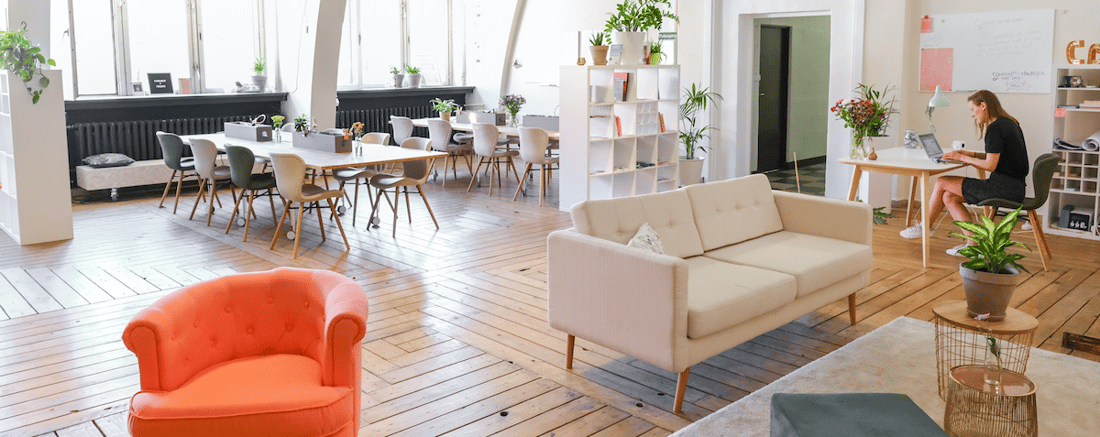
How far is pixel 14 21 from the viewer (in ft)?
22.6

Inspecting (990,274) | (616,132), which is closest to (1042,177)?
(990,274)

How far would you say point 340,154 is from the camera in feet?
24.6

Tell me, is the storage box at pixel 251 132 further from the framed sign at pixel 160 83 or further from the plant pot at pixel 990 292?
the plant pot at pixel 990 292

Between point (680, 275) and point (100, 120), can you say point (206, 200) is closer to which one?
point (100, 120)

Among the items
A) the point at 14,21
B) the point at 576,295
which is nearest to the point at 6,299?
the point at 14,21

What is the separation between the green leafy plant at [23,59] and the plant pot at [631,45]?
15.8 feet

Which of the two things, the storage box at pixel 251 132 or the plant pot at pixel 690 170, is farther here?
the plant pot at pixel 690 170

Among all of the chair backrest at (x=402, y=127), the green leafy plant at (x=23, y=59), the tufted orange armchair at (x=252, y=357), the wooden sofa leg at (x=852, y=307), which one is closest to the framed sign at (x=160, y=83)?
the chair backrest at (x=402, y=127)

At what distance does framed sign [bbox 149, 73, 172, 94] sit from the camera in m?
10.1

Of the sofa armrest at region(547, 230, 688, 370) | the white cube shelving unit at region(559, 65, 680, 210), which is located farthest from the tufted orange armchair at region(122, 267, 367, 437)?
the white cube shelving unit at region(559, 65, 680, 210)

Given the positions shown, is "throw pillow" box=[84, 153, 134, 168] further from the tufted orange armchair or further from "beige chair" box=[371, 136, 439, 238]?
the tufted orange armchair

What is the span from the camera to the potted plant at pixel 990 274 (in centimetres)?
365

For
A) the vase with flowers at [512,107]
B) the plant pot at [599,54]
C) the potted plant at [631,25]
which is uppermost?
the potted plant at [631,25]

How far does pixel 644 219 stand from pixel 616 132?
156 inches
